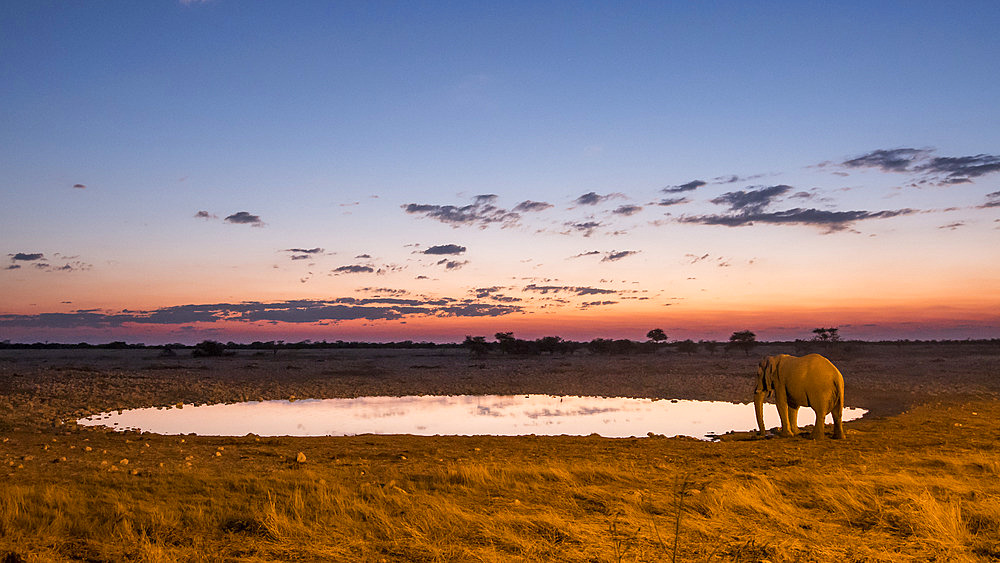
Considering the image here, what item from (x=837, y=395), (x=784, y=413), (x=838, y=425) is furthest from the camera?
(x=784, y=413)

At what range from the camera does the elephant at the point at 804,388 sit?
15.4 meters

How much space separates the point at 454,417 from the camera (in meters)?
23.5

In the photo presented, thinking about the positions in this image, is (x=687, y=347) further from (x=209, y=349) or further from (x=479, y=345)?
(x=209, y=349)

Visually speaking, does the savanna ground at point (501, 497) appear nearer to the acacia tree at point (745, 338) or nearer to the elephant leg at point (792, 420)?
the elephant leg at point (792, 420)

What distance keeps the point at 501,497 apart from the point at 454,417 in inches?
573

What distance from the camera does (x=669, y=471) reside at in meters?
11.1

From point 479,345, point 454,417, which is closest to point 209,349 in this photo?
point 479,345

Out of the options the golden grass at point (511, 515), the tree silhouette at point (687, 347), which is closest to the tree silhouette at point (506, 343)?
the tree silhouette at point (687, 347)

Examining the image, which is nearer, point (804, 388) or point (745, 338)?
point (804, 388)

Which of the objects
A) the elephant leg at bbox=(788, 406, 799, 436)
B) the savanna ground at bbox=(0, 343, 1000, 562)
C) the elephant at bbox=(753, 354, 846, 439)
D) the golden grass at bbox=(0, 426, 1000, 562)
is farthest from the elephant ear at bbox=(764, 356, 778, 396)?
the golden grass at bbox=(0, 426, 1000, 562)

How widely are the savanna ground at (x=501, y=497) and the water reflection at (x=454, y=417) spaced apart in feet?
10.2

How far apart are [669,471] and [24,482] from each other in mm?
10313

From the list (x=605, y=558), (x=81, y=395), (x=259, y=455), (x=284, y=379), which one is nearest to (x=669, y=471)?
(x=605, y=558)

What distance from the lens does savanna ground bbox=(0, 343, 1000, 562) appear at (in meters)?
6.77
